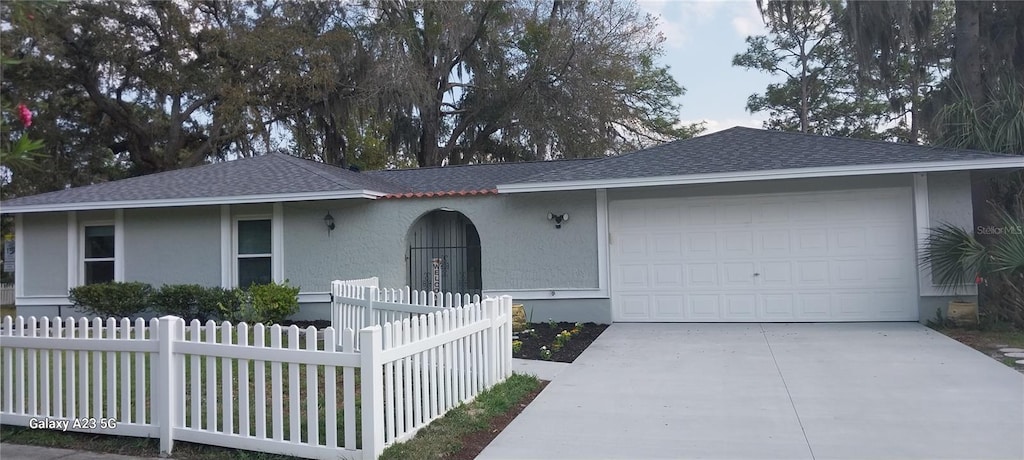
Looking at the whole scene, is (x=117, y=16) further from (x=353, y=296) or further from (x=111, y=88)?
(x=353, y=296)

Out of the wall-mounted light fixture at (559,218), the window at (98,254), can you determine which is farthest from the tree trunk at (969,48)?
the window at (98,254)

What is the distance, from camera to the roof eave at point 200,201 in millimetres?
11984

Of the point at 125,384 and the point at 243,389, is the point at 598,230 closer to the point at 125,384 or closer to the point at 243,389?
the point at 243,389

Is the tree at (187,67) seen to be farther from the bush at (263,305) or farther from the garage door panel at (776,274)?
the garage door panel at (776,274)

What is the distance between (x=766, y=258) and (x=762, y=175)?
1.56 metres

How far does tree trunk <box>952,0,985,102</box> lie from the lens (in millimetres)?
13195

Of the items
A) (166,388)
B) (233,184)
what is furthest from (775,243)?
(233,184)

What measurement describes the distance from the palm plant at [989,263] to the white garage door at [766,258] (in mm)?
503

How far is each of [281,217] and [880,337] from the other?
33.3 ft

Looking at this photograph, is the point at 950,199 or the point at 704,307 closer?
the point at 950,199

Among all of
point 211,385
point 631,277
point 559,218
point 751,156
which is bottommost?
point 211,385

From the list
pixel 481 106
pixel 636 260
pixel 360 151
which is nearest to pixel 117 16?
pixel 360 151

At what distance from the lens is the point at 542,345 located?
9219 mm

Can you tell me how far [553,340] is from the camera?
9609 mm
